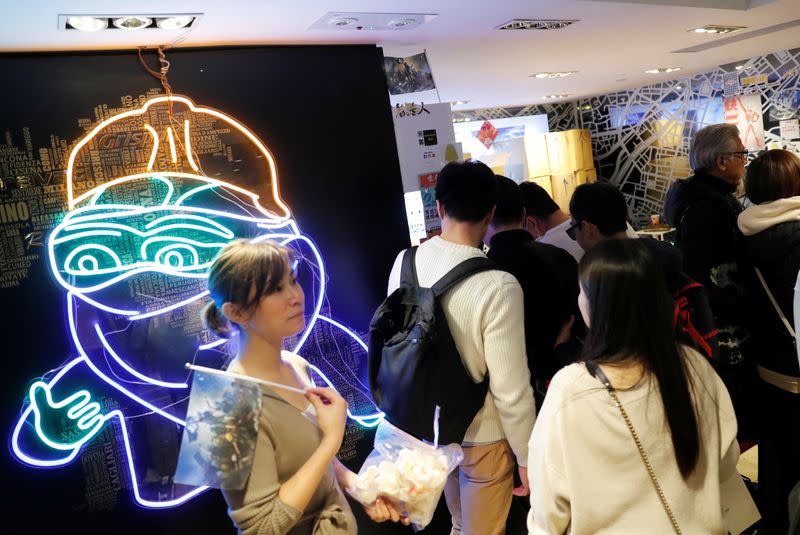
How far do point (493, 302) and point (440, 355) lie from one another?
228mm

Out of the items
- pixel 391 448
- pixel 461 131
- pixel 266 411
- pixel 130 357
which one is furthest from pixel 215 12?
pixel 461 131

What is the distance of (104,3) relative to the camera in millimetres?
1851

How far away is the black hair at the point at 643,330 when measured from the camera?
4.30 ft

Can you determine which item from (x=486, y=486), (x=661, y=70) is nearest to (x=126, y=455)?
(x=486, y=486)

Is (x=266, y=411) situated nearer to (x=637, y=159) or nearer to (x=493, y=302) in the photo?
(x=493, y=302)

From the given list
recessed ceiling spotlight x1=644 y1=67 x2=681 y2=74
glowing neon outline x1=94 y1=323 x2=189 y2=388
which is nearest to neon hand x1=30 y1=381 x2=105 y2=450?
glowing neon outline x1=94 y1=323 x2=189 y2=388

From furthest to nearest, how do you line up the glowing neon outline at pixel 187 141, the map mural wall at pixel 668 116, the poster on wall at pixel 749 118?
the poster on wall at pixel 749 118, the map mural wall at pixel 668 116, the glowing neon outline at pixel 187 141

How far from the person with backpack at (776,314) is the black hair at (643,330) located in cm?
135

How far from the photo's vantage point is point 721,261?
8.53 ft

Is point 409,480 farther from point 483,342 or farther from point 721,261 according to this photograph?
point 721,261

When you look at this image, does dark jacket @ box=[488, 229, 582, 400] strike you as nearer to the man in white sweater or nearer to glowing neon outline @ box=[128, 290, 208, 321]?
the man in white sweater

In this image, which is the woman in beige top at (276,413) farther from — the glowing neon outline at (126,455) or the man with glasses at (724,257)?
the man with glasses at (724,257)

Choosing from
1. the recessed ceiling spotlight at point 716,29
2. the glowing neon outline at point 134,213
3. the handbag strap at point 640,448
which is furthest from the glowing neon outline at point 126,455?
the recessed ceiling spotlight at point 716,29

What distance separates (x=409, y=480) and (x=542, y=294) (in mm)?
810
